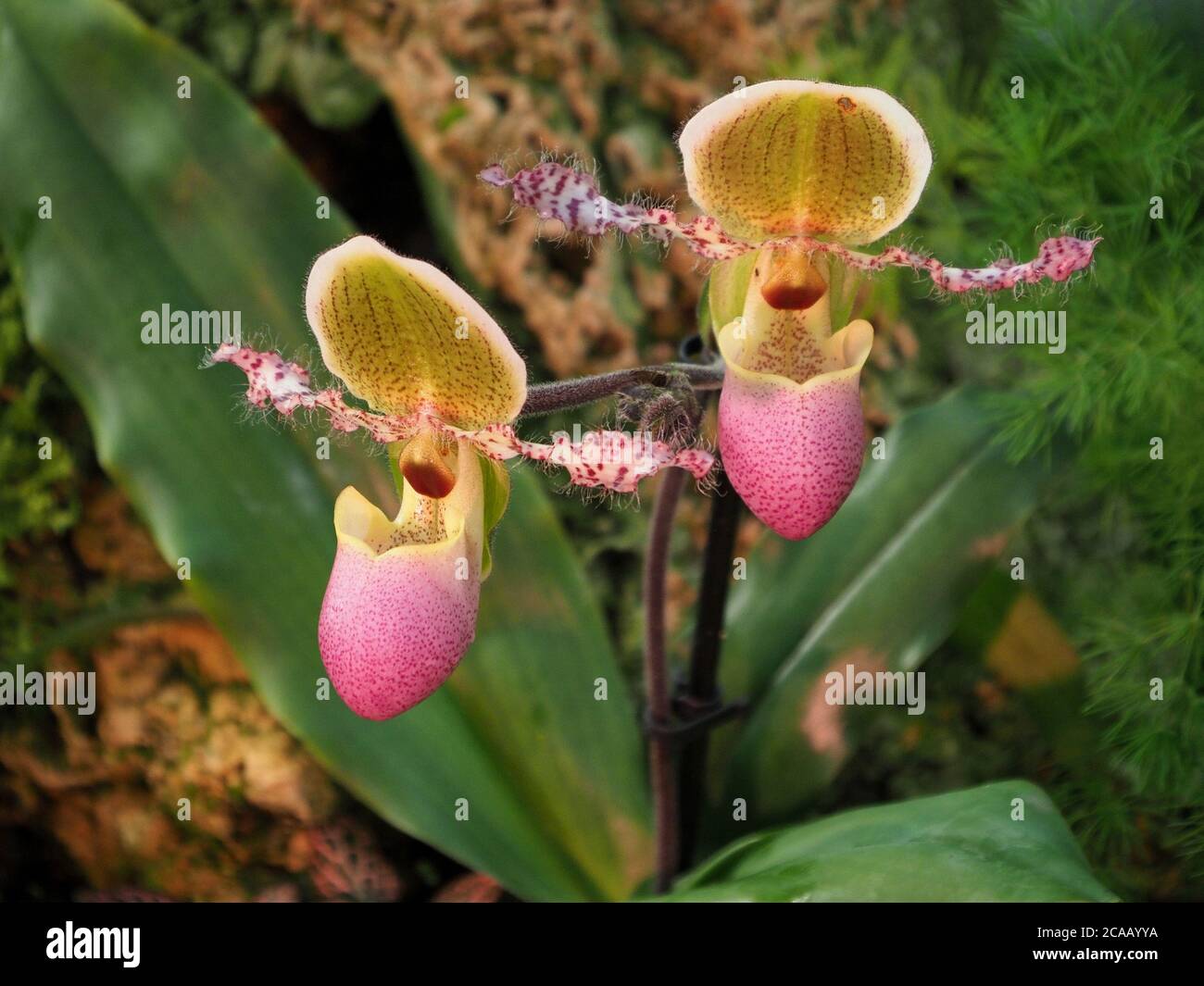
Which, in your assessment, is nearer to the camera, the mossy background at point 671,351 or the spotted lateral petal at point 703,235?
the spotted lateral petal at point 703,235

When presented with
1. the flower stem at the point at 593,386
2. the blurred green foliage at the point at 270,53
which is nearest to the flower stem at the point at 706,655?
the flower stem at the point at 593,386

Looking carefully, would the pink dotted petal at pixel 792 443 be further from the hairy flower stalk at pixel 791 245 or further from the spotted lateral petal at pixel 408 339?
the spotted lateral petal at pixel 408 339

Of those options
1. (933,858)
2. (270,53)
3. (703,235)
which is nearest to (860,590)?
(933,858)

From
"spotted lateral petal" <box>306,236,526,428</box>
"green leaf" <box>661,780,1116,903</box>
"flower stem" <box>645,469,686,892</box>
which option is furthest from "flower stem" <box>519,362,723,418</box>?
"green leaf" <box>661,780,1116,903</box>

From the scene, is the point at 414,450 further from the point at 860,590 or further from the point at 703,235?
the point at 860,590

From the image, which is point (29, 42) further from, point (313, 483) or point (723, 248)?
point (723, 248)

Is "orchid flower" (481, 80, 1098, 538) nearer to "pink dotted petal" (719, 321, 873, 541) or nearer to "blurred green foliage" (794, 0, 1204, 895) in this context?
"pink dotted petal" (719, 321, 873, 541)
